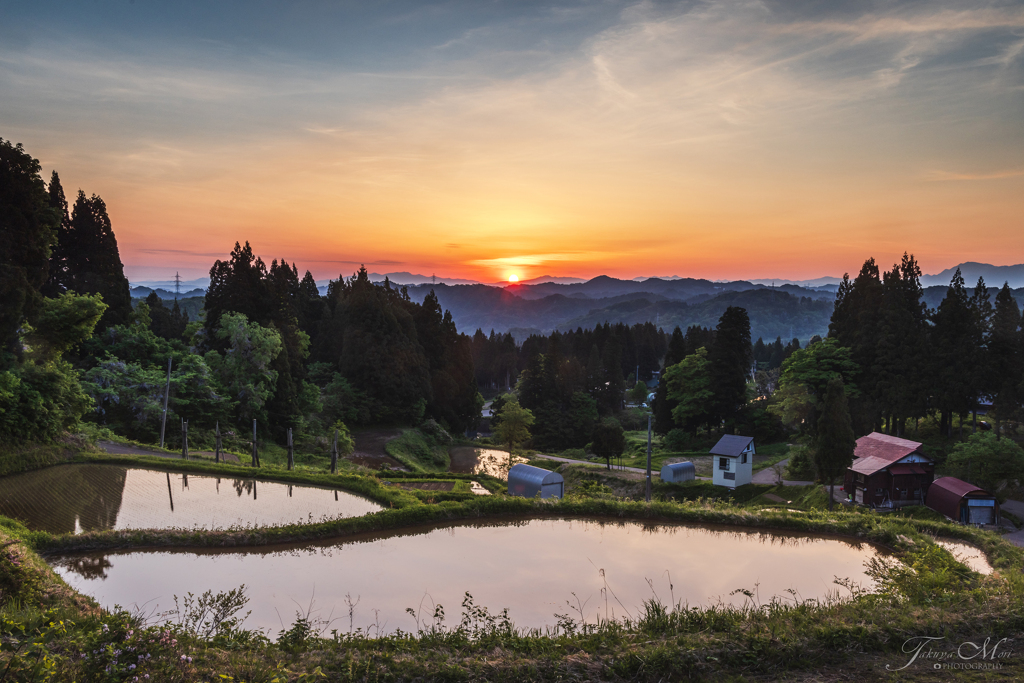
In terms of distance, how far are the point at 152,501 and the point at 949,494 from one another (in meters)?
29.1

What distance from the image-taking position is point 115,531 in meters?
11.8

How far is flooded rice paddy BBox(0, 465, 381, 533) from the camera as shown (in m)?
13.3

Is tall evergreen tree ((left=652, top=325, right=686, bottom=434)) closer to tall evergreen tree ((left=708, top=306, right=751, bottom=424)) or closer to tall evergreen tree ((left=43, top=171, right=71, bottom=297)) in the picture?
tall evergreen tree ((left=708, top=306, right=751, bottom=424))

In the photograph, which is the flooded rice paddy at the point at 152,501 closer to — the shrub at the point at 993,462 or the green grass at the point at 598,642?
the green grass at the point at 598,642

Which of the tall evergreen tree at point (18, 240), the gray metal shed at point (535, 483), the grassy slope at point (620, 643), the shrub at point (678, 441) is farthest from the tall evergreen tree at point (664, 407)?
the tall evergreen tree at point (18, 240)

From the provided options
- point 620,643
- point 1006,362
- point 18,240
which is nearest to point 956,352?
point 1006,362

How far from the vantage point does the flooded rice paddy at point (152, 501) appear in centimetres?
1332

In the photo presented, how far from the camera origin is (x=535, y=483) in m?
19.0

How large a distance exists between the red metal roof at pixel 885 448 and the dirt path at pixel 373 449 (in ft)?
78.0

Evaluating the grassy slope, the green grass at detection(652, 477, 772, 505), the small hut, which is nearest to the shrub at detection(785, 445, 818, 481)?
the green grass at detection(652, 477, 772, 505)

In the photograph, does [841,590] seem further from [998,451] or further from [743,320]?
[743,320]

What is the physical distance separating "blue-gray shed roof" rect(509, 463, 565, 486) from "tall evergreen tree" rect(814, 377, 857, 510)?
13.0 metres

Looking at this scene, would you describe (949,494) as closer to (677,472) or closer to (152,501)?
(677,472)

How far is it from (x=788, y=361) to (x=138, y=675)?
156 ft
